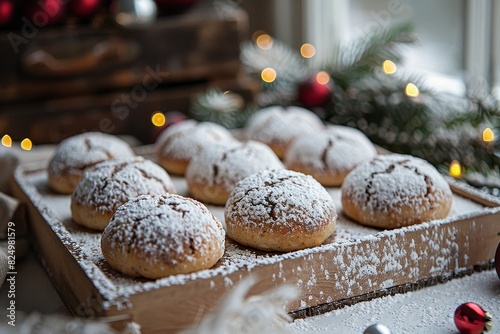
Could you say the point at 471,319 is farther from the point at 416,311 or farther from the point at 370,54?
the point at 370,54

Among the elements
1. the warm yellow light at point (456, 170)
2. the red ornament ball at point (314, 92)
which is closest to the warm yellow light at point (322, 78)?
the red ornament ball at point (314, 92)

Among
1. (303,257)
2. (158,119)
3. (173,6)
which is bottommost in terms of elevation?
(158,119)

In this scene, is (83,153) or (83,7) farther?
(83,7)

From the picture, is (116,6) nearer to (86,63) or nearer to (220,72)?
(86,63)

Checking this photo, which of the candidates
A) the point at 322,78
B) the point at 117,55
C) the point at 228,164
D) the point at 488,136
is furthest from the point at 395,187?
the point at 117,55

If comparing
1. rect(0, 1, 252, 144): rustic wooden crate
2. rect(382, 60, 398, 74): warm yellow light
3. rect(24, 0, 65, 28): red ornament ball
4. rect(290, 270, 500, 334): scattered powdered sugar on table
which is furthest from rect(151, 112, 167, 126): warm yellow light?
rect(290, 270, 500, 334): scattered powdered sugar on table

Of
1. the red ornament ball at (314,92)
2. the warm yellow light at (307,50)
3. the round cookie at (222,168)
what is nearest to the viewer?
the round cookie at (222,168)

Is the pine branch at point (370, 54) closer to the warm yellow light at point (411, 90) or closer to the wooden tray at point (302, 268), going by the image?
the warm yellow light at point (411, 90)
